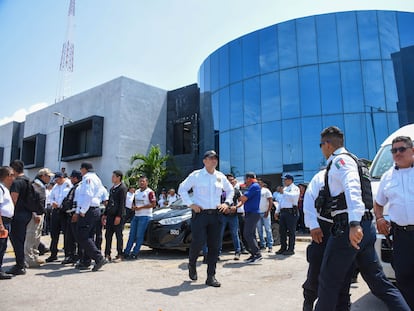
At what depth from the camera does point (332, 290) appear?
2.81 m

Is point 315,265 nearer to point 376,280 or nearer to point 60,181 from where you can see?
point 376,280

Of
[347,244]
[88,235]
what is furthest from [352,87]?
[347,244]

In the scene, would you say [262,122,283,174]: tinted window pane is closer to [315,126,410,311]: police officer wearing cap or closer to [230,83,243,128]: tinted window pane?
[230,83,243,128]: tinted window pane

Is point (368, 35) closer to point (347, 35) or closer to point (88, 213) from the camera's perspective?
point (347, 35)

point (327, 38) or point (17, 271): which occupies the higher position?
point (327, 38)

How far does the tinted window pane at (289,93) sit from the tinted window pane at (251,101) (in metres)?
1.69

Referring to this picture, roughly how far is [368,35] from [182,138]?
15285 mm

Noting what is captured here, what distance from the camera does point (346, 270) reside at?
2816 millimetres


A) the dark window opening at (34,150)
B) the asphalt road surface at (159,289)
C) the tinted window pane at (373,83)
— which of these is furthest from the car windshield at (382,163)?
the dark window opening at (34,150)

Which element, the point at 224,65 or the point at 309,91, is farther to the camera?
the point at 224,65

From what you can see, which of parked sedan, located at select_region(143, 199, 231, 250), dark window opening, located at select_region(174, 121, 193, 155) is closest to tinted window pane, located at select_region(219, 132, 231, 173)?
dark window opening, located at select_region(174, 121, 193, 155)

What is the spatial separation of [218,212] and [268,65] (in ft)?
61.5

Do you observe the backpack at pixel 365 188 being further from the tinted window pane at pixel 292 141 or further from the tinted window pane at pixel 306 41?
the tinted window pane at pixel 306 41

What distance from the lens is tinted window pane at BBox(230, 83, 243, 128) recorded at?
23.3 meters
